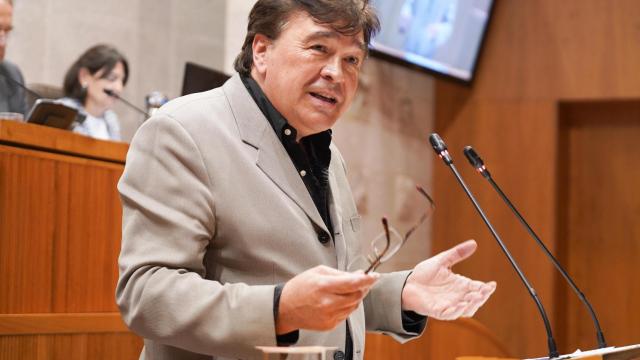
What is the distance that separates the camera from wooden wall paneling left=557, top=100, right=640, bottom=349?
6.12 m

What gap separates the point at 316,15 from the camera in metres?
1.94

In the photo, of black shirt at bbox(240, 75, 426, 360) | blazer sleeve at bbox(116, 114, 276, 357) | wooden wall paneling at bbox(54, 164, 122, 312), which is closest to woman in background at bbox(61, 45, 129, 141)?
wooden wall paneling at bbox(54, 164, 122, 312)

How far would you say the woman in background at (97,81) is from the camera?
16.8 feet

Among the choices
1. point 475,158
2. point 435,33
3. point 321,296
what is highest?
point 435,33

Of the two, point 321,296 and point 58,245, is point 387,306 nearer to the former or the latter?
point 321,296

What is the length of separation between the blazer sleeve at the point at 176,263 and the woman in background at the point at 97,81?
11.2ft

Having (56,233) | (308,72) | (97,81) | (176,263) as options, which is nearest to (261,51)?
(308,72)

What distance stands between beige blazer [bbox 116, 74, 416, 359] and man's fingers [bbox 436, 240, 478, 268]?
23 cm

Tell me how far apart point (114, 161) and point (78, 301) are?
44 cm

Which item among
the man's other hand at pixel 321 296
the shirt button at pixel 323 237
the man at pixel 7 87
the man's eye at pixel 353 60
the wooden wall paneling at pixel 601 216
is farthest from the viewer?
the wooden wall paneling at pixel 601 216

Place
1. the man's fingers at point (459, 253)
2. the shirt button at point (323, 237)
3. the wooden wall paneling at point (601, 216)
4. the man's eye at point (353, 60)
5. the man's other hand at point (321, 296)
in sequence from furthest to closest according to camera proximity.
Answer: the wooden wall paneling at point (601, 216)
the man's eye at point (353, 60)
the shirt button at point (323, 237)
the man's fingers at point (459, 253)
the man's other hand at point (321, 296)

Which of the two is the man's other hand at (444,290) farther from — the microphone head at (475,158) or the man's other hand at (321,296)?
the microphone head at (475,158)

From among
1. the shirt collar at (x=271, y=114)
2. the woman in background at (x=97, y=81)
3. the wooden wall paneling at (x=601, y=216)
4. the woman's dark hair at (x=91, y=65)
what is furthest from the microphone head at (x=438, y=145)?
the wooden wall paneling at (x=601, y=216)

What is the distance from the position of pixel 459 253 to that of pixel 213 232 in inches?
19.7
